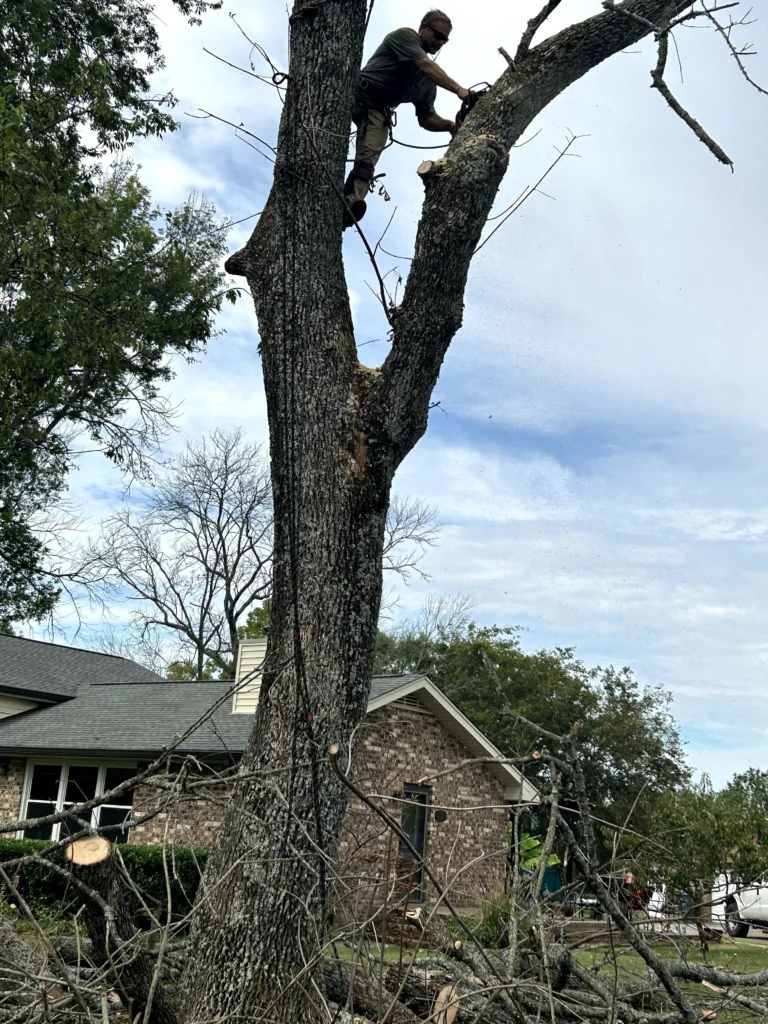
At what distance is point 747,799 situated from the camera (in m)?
16.3

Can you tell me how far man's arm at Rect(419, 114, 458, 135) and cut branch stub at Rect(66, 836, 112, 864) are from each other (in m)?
3.92

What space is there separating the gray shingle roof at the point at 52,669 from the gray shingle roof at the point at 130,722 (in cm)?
57

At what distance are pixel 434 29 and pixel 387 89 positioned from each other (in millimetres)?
398

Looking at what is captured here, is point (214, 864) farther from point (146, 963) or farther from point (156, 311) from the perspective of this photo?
point (156, 311)

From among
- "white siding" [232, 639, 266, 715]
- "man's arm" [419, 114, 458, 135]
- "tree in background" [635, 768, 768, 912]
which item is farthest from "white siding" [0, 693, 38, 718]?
"man's arm" [419, 114, 458, 135]

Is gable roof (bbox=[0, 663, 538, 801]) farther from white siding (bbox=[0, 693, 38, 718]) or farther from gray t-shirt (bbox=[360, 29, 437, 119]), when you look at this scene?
gray t-shirt (bbox=[360, 29, 437, 119])

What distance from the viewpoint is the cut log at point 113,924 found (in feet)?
10.7

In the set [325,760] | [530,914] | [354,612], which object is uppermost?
[354,612]

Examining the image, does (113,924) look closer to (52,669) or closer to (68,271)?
(68,271)

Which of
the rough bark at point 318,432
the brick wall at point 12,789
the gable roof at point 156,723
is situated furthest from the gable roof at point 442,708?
the rough bark at point 318,432

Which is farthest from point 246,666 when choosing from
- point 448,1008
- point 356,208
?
point 448,1008

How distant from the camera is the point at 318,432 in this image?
4090 millimetres

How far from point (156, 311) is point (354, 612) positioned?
9.93 metres

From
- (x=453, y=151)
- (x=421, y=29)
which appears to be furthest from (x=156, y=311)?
(x=453, y=151)
